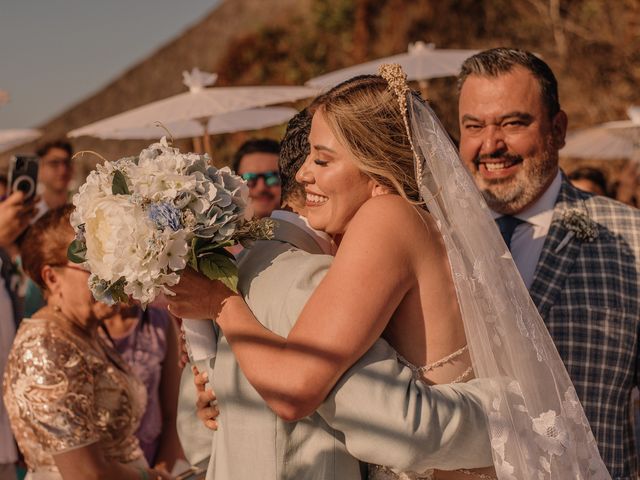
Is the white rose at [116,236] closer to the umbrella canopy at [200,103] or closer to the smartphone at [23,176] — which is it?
the smartphone at [23,176]

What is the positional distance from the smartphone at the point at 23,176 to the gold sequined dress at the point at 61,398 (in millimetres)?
1921

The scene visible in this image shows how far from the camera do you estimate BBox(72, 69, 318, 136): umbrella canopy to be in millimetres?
6805

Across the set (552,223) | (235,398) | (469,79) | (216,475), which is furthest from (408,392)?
(469,79)

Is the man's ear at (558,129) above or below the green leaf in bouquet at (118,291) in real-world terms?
above

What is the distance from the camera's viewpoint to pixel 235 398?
259 centimetres

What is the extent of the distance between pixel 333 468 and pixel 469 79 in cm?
220

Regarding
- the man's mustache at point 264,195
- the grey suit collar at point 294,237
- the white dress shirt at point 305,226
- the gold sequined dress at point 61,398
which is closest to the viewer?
the grey suit collar at point 294,237

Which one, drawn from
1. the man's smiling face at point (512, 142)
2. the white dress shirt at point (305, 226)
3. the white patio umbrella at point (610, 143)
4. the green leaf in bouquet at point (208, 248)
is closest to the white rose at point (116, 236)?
the green leaf in bouquet at point (208, 248)

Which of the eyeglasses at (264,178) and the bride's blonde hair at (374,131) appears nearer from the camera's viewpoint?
the bride's blonde hair at (374,131)

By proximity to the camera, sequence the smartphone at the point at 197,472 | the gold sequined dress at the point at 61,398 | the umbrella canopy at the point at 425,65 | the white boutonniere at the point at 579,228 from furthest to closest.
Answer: the umbrella canopy at the point at 425,65 < the white boutonniere at the point at 579,228 < the gold sequined dress at the point at 61,398 < the smartphone at the point at 197,472

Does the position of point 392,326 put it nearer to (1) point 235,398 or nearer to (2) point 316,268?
(2) point 316,268

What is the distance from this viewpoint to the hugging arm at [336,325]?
7.63ft

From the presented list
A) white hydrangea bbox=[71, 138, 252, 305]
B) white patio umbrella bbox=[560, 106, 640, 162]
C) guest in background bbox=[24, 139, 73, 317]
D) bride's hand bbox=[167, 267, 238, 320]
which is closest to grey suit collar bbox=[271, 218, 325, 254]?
white hydrangea bbox=[71, 138, 252, 305]

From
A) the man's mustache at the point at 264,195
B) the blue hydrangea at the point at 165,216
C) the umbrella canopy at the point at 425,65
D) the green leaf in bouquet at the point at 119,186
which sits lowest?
the blue hydrangea at the point at 165,216
